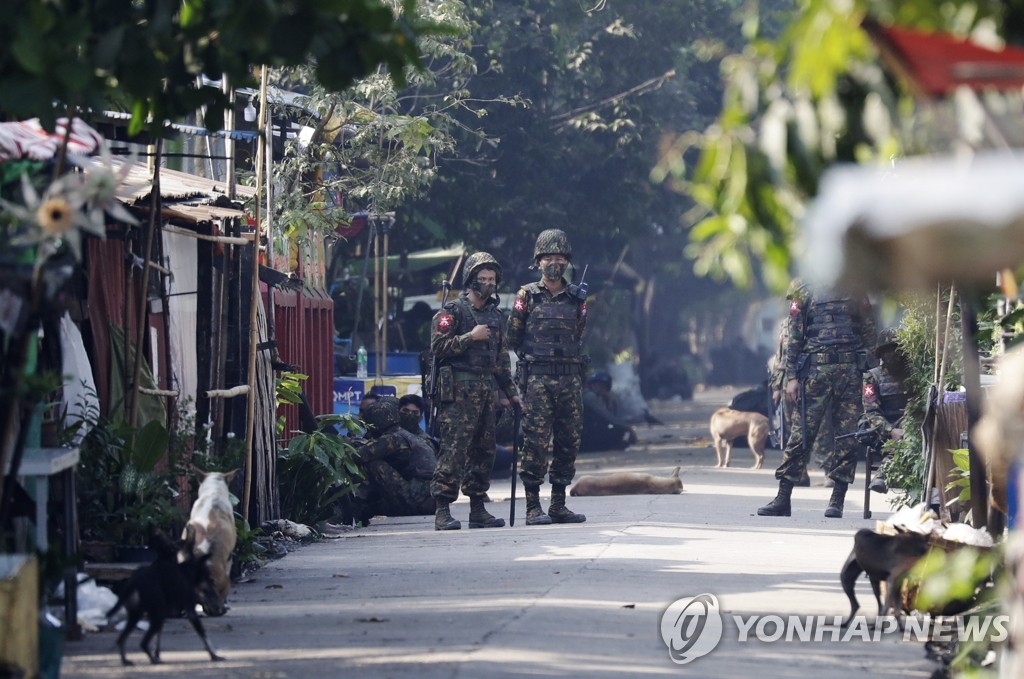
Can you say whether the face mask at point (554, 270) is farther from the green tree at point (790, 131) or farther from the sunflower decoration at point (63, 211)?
the green tree at point (790, 131)

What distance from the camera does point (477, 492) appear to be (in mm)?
12242

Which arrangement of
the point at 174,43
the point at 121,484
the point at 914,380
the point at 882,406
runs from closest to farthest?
the point at 174,43 → the point at 121,484 → the point at 914,380 → the point at 882,406

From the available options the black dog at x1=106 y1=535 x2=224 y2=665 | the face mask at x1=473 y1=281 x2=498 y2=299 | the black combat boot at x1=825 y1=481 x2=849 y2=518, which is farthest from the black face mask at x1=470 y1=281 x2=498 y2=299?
the black dog at x1=106 y1=535 x2=224 y2=665

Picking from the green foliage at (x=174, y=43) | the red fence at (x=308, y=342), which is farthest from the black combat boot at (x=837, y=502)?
the green foliage at (x=174, y=43)

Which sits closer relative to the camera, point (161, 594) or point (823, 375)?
point (161, 594)

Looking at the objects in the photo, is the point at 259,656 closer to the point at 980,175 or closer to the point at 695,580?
the point at 695,580

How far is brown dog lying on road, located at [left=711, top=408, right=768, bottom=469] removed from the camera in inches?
794

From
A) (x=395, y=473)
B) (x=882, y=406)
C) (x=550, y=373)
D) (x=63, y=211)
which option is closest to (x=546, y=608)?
(x=63, y=211)

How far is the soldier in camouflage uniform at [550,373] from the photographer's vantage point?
12398 millimetres

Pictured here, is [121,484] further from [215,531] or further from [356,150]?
[356,150]

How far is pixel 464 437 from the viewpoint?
12.1 m

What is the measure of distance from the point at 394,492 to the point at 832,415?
4034mm

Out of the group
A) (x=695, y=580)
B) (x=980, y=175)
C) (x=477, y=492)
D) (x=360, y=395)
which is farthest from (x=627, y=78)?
(x=980, y=175)

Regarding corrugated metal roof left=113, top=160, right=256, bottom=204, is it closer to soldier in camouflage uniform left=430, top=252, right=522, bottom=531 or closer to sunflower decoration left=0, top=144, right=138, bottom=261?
sunflower decoration left=0, top=144, right=138, bottom=261
